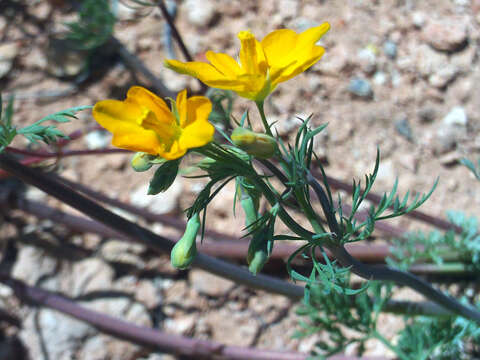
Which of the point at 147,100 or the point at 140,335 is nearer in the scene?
the point at 147,100

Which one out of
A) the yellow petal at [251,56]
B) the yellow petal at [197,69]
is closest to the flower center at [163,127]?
the yellow petal at [197,69]

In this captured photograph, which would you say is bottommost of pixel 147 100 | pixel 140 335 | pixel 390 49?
pixel 140 335

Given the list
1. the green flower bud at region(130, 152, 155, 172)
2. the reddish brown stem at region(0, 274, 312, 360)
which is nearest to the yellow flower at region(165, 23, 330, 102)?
the green flower bud at region(130, 152, 155, 172)

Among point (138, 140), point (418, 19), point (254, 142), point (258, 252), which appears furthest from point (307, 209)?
point (418, 19)

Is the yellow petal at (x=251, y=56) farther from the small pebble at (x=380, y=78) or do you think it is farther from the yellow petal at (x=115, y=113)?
the small pebble at (x=380, y=78)

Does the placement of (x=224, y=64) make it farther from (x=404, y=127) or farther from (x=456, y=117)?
(x=456, y=117)
